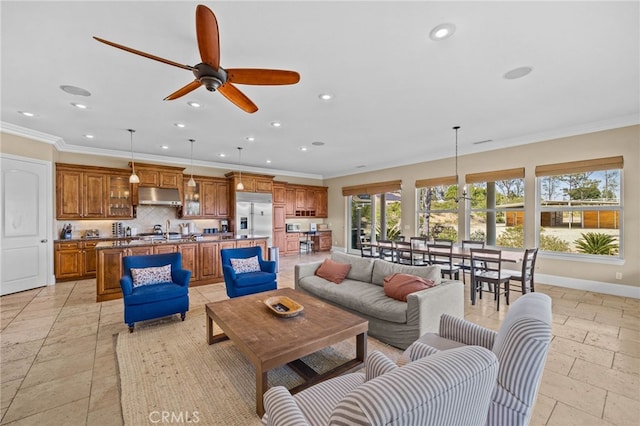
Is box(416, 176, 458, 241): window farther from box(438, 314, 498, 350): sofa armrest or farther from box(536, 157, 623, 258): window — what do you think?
box(438, 314, 498, 350): sofa armrest

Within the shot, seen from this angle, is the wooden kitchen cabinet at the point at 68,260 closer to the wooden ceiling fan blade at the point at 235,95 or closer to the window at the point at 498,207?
the wooden ceiling fan blade at the point at 235,95

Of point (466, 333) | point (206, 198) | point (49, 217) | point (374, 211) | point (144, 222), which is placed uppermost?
point (206, 198)

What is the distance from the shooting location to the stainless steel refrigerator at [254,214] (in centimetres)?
780

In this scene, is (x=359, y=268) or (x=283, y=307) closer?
(x=283, y=307)

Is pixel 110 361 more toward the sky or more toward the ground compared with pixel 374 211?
more toward the ground

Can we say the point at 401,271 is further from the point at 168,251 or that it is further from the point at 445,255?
the point at 168,251

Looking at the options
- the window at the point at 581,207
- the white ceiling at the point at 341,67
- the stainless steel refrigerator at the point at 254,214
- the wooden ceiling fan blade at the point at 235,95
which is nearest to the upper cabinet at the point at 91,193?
the white ceiling at the point at 341,67

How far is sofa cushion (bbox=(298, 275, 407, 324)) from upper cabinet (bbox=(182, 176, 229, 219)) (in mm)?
4761

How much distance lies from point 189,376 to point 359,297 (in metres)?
1.84

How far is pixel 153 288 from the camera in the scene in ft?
11.3

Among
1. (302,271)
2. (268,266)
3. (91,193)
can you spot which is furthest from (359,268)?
(91,193)

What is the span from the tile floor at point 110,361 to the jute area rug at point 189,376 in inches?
5.5

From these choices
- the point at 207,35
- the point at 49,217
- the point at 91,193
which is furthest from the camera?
the point at 91,193

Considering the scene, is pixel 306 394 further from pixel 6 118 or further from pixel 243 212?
pixel 243 212
